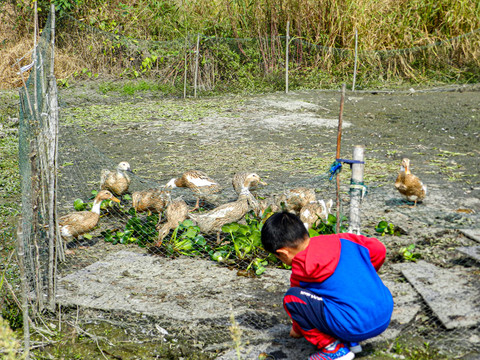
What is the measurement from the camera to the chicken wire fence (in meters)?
3.16

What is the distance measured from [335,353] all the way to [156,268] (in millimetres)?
1806

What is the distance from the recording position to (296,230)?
2.85 metres

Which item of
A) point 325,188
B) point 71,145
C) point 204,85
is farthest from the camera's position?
point 204,85

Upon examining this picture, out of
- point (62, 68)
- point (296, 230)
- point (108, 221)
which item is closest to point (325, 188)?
point (108, 221)

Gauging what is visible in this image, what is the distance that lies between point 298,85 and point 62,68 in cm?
599

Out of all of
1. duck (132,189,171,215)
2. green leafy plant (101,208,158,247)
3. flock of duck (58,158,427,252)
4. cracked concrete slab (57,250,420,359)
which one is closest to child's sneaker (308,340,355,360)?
cracked concrete slab (57,250,420,359)

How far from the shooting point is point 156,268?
407cm

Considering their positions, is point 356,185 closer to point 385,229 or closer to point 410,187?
point 385,229

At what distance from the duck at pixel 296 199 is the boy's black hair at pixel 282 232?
6.42 feet

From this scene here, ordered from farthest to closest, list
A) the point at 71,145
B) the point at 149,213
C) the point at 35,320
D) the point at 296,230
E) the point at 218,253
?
the point at 71,145 → the point at 149,213 → the point at 218,253 → the point at 35,320 → the point at 296,230

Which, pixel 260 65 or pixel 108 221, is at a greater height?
pixel 260 65

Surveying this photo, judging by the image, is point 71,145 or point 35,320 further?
point 71,145

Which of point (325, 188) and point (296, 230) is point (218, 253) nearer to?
point (296, 230)

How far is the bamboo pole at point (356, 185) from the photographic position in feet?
11.9
